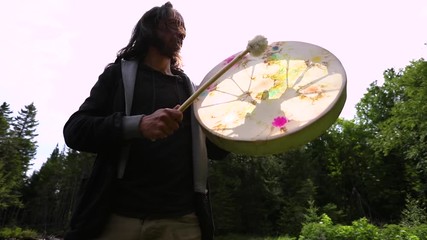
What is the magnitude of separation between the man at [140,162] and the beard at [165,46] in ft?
0.36

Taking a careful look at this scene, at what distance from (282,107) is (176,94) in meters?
0.51

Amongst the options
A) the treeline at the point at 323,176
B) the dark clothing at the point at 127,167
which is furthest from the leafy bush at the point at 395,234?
the treeline at the point at 323,176

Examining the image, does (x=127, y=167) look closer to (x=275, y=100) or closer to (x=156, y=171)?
(x=156, y=171)

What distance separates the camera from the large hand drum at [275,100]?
1346 millimetres

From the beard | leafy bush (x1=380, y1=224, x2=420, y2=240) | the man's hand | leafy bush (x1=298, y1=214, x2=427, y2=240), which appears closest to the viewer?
the man's hand

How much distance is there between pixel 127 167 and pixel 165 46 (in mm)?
645

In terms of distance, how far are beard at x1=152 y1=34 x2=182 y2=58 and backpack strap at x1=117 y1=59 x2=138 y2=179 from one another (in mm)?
146

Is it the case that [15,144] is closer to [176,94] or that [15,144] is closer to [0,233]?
[0,233]

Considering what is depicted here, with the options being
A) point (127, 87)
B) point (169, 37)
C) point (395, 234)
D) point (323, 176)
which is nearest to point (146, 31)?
point (169, 37)

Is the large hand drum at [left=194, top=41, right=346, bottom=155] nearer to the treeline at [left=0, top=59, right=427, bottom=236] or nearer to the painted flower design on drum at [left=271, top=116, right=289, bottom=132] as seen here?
the painted flower design on drum at [left=271, top=116, right=289, bottom=132]

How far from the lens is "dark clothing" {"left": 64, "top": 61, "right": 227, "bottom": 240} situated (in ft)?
4.35

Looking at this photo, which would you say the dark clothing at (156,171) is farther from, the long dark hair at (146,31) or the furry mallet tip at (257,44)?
the furry mallet tip at (257,44)

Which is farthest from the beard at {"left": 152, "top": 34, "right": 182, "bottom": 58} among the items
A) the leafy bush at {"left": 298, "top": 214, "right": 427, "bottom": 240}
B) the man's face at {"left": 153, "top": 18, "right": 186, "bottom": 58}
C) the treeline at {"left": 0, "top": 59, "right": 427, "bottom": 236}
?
the treeline at {"left": 0, "top": 59, "right": 427, "bottom": 236}

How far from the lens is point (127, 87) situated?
59.9 inches
